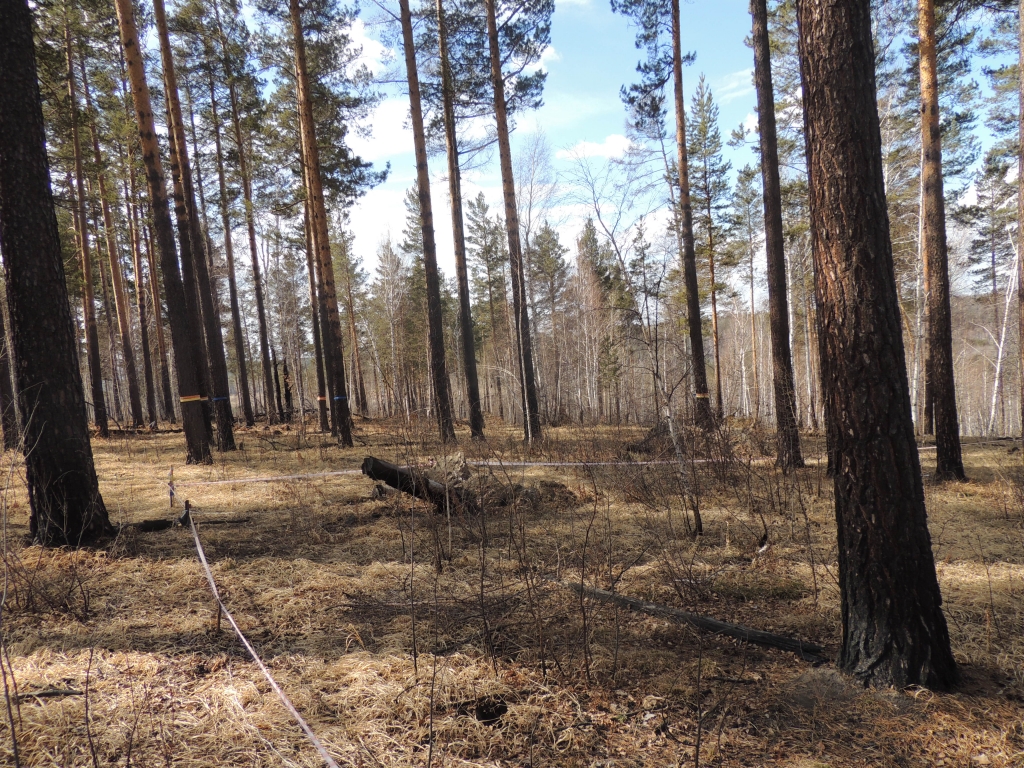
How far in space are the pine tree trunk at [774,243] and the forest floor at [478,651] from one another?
1.97 metres

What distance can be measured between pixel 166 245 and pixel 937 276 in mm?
11866

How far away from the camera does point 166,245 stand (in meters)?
8.64

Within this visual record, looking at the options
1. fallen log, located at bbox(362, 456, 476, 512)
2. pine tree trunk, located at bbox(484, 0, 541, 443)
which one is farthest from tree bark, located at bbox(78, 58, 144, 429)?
fallen log, located at bbox(362, 456, 476, 512)

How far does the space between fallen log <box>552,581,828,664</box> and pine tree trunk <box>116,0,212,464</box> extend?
8272 millimetres

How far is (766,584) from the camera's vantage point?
12.0 feet

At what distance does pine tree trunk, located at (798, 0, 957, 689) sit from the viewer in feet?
7.73

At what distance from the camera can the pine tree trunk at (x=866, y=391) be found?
7.73ft

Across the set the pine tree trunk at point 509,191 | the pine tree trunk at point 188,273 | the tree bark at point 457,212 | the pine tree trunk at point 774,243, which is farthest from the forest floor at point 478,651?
the tree bark at point 457,212

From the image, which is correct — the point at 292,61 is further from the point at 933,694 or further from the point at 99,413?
the point at 933,694

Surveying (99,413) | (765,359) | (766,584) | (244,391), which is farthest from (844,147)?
(765,359)

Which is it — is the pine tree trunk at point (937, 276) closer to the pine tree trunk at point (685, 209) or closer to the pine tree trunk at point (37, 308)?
the pine tree trunk at point (685, 209)

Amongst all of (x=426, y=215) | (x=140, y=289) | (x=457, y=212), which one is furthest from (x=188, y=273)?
(x=140, y=289)

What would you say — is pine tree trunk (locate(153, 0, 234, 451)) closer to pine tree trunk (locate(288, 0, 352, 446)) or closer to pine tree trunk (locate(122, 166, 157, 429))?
pine tree trunk (locate(288, 0, 352, 446))

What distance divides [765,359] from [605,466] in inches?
1652
